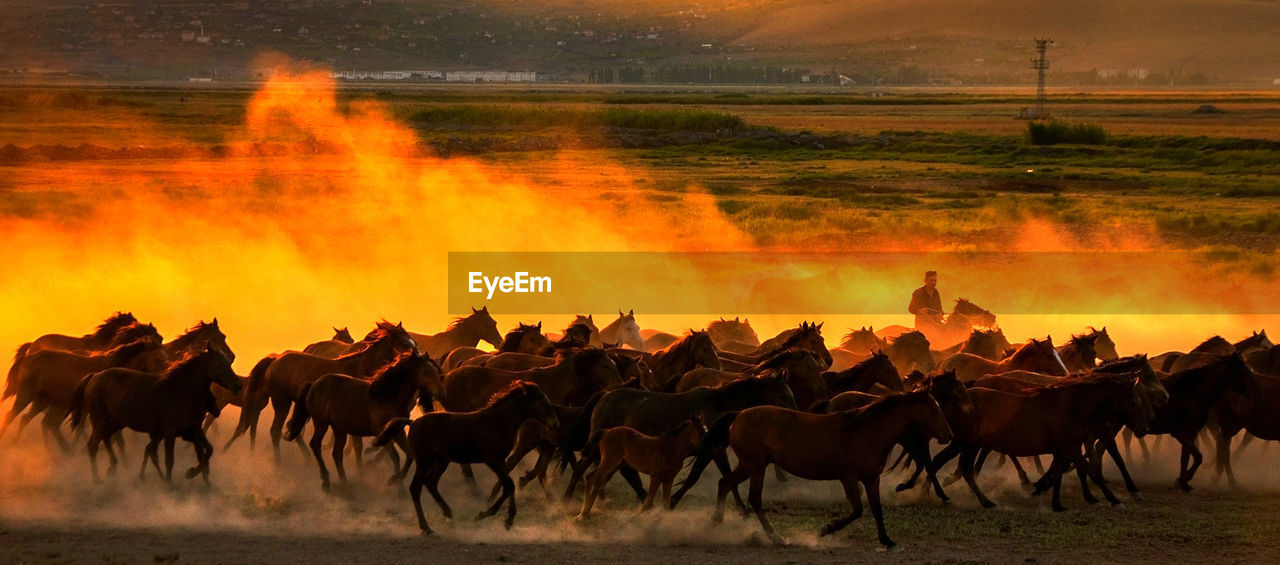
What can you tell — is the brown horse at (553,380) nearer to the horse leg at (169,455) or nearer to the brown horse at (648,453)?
the brown horse at (648,453)

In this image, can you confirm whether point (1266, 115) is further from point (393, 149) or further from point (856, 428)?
point (856, 428)

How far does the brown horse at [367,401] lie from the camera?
11.1m

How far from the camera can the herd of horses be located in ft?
33.4

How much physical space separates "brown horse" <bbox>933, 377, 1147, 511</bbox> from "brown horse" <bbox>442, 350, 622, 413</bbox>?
8.46 feet

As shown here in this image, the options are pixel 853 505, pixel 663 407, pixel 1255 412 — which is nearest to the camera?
pixel 853 505

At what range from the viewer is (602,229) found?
29.7 metres

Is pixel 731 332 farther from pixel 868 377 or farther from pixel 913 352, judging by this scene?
pixel 868 377

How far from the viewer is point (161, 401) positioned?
11305 mm

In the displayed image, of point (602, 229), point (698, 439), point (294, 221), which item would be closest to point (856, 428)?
point (698, 439)

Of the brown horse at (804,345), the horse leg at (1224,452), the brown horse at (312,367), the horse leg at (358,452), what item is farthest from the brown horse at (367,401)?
the horse leg at (1224,452)

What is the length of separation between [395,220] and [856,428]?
21428 millimetres

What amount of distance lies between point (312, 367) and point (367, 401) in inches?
46.9

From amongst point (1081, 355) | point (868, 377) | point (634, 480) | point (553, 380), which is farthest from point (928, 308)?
point (634, 480)

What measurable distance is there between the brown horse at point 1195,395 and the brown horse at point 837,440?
114 inches
